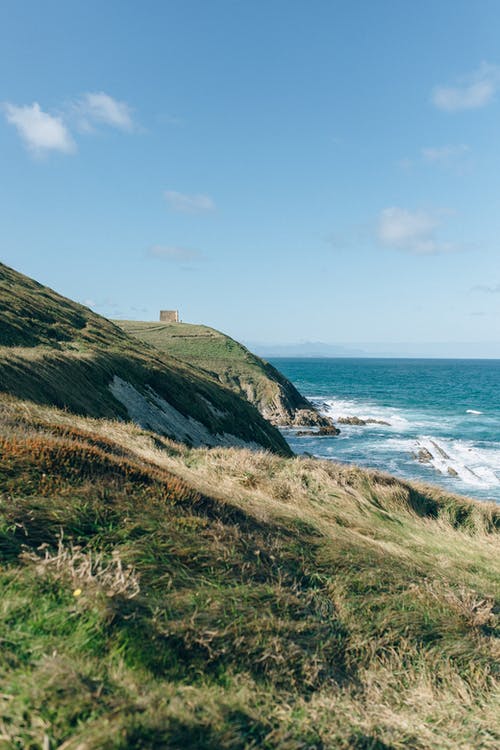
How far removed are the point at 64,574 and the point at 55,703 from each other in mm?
1876

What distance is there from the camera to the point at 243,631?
5.58 metres

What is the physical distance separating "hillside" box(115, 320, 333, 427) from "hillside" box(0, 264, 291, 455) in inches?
1346

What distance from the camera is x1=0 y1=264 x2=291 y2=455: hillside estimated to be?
22094mm

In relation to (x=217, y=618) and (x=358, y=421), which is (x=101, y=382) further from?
(x=358, y=421)

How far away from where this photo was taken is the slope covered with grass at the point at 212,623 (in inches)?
162

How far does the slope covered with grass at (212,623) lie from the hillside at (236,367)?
70099 mm

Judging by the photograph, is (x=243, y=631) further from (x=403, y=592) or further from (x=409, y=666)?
(x=403, y=592)

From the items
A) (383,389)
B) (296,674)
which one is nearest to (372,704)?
(296,674)

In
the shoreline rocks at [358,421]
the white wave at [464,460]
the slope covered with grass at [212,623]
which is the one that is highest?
the slope covered with grass at [212,623]

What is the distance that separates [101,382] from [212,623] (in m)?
24.2

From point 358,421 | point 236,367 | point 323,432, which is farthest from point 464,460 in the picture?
point 236,367

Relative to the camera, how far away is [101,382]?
28.1 m

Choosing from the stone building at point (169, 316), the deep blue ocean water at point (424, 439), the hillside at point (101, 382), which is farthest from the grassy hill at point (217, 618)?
the stone building at point (169, 316)

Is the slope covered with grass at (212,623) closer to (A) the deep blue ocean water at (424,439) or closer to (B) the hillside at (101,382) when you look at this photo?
(B) the hillside at (101,382)
